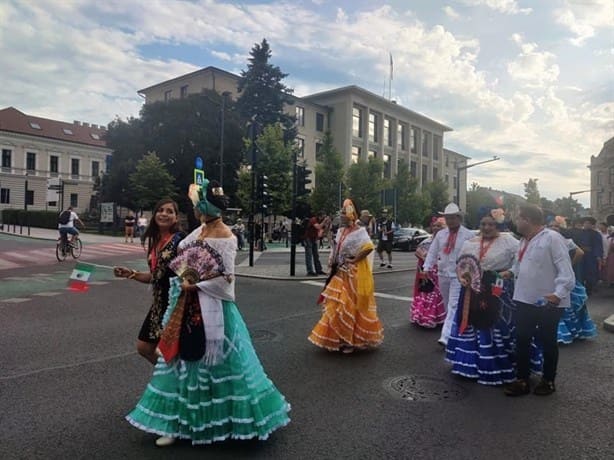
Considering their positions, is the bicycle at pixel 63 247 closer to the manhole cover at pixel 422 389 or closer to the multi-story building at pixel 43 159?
the manhole cover at pixel 422 389

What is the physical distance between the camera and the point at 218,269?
11.7 feet

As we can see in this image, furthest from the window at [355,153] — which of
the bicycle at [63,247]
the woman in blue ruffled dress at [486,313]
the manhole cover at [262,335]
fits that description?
the woman in blue ruffled dress at [486,313]

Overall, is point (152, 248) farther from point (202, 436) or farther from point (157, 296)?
point (202, 436)

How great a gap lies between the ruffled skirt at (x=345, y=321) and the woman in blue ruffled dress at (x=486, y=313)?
123 centimetres

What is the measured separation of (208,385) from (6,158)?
75.5 metres

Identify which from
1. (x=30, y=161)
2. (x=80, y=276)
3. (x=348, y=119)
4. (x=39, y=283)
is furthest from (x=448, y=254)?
(x=30, y=161)

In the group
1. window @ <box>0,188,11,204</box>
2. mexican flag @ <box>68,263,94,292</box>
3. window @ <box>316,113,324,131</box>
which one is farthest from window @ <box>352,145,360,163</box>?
mexican flag @ <box>68,263,94,292</box>

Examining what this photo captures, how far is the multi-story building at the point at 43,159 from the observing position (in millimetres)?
66312

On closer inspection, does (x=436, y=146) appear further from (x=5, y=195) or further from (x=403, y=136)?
(x=5, y=195)

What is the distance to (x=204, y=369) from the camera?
3.46 m

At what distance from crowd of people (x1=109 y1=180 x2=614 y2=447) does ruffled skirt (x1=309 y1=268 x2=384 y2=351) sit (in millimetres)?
14

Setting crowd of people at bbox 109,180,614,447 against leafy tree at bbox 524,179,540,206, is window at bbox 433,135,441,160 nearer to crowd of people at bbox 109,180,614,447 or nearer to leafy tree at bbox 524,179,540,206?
leafy tree at bbox 524,179,540,206

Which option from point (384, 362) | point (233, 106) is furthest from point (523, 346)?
point (233, 106)

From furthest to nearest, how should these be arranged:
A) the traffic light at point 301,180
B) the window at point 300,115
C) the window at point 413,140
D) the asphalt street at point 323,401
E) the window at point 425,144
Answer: the window at point 425,144 → the window at point 413,140 → the window at point 300,115 → the traffic light at point 301,180 → the asphalt street at point 323,401
